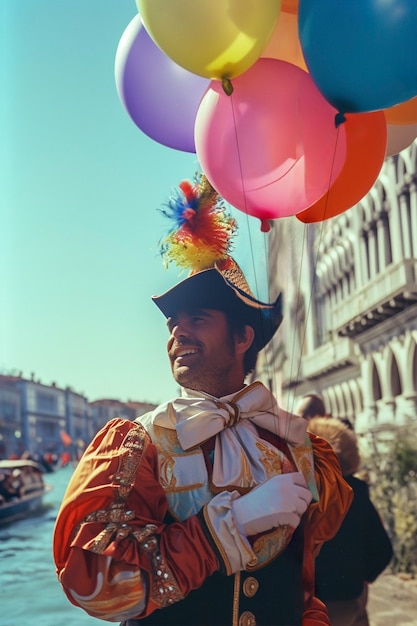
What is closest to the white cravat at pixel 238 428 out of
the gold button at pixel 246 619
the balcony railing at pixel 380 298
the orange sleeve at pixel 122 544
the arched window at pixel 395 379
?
the orange sleeve at pixel 122 544

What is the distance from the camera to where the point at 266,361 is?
2.11 m

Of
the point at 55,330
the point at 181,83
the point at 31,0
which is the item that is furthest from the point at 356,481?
the point at 31,0

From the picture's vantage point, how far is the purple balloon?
197cm

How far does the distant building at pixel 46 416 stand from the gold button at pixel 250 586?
82 cm

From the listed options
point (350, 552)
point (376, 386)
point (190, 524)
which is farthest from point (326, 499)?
point (376, 386)

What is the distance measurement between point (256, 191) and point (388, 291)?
4222 millimetres

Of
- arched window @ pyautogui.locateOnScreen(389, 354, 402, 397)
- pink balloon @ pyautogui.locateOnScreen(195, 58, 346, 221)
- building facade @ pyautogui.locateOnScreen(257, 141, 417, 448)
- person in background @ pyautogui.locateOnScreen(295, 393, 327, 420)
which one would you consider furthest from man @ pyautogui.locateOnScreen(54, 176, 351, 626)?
arched window @ pyautogui.locateOnScreen(389, 354, 402, 397)

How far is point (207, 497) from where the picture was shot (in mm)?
1771

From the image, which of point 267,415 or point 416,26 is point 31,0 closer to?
point 416,26

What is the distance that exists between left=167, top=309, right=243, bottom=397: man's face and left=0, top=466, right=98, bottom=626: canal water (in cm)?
57

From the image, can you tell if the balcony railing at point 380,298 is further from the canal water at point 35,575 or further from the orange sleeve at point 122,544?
the orange sleeve at point 122,544

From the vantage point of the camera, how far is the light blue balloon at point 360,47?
169 centimetres

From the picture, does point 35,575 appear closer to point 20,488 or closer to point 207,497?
point 20,488

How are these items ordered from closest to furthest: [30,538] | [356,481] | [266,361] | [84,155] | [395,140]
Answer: [266,361] → [395,140] → [84,155] → [356,481] → [30,538]
